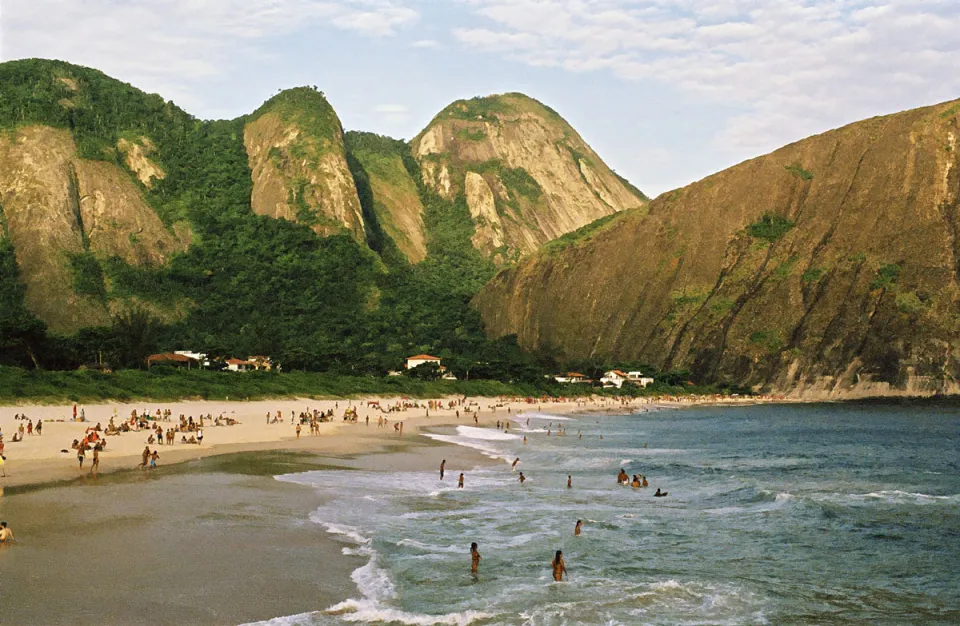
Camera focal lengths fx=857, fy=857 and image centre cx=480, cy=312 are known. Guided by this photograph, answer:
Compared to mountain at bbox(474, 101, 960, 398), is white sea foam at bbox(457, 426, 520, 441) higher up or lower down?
lower down

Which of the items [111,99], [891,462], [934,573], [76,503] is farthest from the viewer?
[111,99]

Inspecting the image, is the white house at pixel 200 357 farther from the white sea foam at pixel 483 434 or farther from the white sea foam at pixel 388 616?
the white sea foam at pixel 388 616

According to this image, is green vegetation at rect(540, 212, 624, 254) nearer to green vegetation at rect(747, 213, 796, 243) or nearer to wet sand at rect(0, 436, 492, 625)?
green vegetation at rect(747, 213, 796, 243)

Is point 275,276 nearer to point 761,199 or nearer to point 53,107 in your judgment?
point 53,107

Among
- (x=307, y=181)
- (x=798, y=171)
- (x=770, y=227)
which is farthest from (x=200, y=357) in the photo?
(x=798, y=171)

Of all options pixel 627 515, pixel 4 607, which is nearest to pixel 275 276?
pixel 627 515

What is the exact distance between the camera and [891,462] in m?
45.5

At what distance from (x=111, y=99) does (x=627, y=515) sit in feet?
603

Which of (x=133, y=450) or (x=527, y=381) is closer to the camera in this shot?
(x=133, y=450)

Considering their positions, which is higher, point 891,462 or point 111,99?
point 111,99

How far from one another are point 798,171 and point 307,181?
99.3m

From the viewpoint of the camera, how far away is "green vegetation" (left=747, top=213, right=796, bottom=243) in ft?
488

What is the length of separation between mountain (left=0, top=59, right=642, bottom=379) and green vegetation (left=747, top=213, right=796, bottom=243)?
4636 cm

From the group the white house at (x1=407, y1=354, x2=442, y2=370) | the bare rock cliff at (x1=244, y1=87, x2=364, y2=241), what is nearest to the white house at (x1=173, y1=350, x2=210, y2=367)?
the white house at (x1=407, y1=354, x2=442, y2=370)
